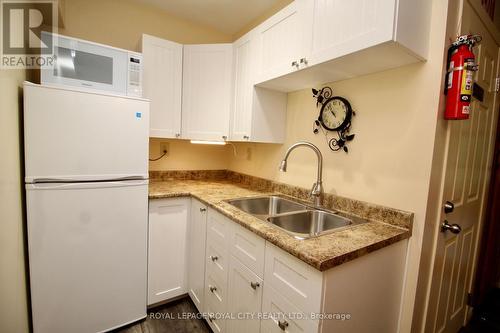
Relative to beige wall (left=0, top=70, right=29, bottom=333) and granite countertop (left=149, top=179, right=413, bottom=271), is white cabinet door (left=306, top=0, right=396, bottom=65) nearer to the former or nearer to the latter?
granite countertop (left=149, top=179, right=413, bottom=271)

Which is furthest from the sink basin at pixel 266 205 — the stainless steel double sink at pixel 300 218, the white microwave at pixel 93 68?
the white microwave at pixel 93 68

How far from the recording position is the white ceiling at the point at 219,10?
6.76ft

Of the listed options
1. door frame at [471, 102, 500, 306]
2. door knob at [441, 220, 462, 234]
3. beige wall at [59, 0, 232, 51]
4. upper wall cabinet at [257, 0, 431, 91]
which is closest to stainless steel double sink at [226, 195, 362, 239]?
door knob at [441, 220, 462, 234]

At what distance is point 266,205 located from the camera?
6.12 ft

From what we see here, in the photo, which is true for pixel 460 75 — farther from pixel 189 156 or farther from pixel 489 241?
pixel 189 156

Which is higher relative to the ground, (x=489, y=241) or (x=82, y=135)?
(x=82, y=135)

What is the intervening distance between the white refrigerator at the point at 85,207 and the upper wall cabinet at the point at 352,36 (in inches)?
42.4

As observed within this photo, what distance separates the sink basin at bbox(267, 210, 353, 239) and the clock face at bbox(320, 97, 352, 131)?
59cm

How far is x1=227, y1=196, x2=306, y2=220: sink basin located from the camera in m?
1.73

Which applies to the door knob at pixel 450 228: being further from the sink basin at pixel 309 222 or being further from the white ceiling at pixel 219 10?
the white ceiling at pixel 219 10

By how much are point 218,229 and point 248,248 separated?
1.13 feet

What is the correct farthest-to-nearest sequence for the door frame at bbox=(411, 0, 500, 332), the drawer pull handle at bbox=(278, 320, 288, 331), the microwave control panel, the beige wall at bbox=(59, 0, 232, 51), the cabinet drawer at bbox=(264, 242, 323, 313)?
the beige wall at bbox=(59, 0, 232, 51) → the microwave control panel → the door frame at bbox=(411, 0, 500, 332) → the drawer pull handle at bbox=(278, 320, 288, 331) → the cabinet drawer at bbox=(264, 242, 323, 313)

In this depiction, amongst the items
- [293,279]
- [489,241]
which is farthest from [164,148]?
[489,241]

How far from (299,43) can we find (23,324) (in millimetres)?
2217
